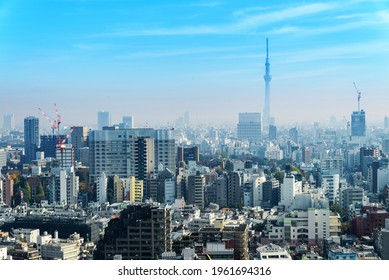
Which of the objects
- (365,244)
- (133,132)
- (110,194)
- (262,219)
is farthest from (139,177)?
(365,244)

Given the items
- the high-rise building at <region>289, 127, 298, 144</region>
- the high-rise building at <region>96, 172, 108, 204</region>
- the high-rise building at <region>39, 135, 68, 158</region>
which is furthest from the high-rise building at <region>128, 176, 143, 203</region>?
the high-rise building at <region>39, 135, 68, 158</region>

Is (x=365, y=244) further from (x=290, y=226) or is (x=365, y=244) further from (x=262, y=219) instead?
(x=262, y=219)

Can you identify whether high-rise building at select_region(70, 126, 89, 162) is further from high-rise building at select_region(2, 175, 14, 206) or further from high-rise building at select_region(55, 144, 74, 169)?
high-rise building at select_region(2, 175, 14, 206)

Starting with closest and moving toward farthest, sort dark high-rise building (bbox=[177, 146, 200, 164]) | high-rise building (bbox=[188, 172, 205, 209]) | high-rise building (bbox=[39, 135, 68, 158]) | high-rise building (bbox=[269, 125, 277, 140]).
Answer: high-rise building (bbox=[269, 125, 277, 140])
high-rise building (bbox=[188, 172, 205, 209])
dark high-rise building (bbox=[177, 146, 200, 164])
high-rise building (bbox=[39, 135, 68, 158])

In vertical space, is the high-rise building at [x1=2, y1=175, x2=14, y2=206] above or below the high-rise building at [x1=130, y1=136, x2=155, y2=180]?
below

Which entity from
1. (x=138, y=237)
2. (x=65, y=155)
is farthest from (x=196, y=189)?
(x=138, y=237)
